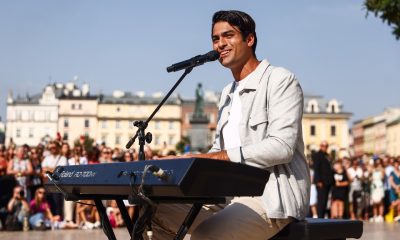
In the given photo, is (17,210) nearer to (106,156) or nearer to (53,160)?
(53,160)

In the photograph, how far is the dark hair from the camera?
4398 millimetres

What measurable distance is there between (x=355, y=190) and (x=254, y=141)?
16494 mm

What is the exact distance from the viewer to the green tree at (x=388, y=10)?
778 inches

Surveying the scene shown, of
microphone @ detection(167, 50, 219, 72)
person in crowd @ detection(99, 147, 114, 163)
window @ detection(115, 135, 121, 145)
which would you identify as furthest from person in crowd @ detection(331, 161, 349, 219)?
window @ detection(115, 135, 121, 145)

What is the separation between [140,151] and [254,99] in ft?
2.47

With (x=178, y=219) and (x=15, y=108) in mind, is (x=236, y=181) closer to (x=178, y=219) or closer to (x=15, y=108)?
(x=178, y=219)

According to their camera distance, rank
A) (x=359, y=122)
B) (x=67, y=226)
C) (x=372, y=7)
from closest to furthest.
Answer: (x=67, y=226) → (x=372, y=7) → (x=359, y=122)

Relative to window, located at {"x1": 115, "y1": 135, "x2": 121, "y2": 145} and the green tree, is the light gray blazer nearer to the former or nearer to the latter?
the green tree

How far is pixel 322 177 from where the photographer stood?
17578 millimetres

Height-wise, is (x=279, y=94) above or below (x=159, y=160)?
above

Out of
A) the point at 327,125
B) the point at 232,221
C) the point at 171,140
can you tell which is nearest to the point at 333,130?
the point at 327,125

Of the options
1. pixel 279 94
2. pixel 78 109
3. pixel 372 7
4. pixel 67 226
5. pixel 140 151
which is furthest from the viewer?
pixel 78 109

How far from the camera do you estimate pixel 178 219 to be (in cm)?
436

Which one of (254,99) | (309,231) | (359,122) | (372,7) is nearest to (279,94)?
(254,99)
